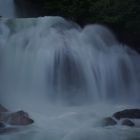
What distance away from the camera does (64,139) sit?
13.7 metres

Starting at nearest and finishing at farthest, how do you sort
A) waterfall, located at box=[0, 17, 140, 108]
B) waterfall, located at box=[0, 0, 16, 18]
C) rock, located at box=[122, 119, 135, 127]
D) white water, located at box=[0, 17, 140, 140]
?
rock, located at box=[122, 119, 135, 127], white water, located at box=[0, 17, 140, 140], waterfall, located at box=[0, 17, 140, 108], waterfall, located at box=[0, 0, 16, 18]

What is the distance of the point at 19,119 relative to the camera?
15172mm

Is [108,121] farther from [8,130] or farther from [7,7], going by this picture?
[7,7]

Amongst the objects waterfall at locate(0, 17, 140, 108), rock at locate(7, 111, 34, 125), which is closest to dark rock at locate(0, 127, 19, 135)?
rock at locate(7, 111, 34, 125)

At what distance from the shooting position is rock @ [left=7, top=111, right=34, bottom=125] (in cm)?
1512

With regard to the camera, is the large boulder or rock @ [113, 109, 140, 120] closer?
the large boulder

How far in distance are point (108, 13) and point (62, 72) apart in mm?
4049

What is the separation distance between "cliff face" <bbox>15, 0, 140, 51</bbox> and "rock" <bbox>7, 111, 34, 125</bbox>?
6810 mm

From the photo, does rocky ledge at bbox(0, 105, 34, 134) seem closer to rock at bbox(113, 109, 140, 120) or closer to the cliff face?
rock at bbox(113, 109, 140, 120)

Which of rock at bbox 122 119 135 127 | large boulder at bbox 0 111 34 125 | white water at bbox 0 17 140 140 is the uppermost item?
white water at bbox 0 17 140 140

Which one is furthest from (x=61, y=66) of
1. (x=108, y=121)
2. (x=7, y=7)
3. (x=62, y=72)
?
(x=7, y=7)

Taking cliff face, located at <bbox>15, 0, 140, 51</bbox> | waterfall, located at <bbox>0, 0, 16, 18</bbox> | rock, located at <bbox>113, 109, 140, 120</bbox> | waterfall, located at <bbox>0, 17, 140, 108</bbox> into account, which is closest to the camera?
rock, located at <bbox>113, 109, 140, 120</bbox>

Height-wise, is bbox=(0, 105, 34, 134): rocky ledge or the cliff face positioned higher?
the cliff face

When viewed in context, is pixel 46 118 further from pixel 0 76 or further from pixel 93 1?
pixel 93 1
